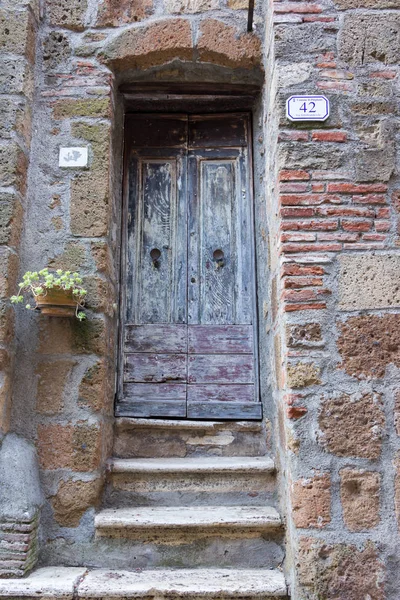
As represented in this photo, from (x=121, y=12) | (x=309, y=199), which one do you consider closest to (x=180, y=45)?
(x=121, y=12)

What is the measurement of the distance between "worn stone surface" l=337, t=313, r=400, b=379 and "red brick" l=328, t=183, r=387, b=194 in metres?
0.65

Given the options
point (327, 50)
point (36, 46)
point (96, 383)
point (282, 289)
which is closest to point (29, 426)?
point (96, 383)

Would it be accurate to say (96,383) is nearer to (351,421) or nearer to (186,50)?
(351,421)

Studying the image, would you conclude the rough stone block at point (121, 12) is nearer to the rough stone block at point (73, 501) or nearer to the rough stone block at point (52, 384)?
the rough stone block at point (52, 384)

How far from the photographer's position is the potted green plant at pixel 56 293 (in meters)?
2.64

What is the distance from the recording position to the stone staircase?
2449 mm

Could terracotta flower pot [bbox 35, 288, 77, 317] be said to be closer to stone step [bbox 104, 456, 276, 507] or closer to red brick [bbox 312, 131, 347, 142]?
stone step [bbox 104, 456, 276, 507]

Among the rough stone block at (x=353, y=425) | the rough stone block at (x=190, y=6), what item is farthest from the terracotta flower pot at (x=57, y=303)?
the rough stone block at (x=190, y=6)

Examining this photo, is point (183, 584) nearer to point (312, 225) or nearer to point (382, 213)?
point (312, 225)

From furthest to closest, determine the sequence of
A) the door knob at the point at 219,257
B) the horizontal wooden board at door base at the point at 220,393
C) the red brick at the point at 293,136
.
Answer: the door knob at the point at 219,257 < the horizontal wooden board at door base at the point at 220,393 < the red brick at the point at 293,136

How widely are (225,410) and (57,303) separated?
1160 millimetres

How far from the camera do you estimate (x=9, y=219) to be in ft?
9.45

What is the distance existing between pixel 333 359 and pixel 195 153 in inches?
69.0

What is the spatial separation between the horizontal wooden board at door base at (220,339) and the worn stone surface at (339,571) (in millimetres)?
1208
